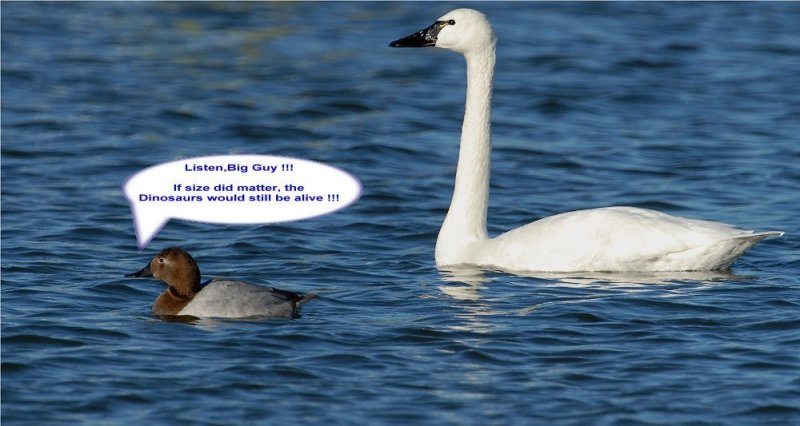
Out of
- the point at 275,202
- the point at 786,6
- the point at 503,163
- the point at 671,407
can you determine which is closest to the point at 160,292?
the point at 275,202

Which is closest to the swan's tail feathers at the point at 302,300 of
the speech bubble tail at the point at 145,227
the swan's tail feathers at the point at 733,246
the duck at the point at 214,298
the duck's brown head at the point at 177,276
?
the duck at the point at 214,298

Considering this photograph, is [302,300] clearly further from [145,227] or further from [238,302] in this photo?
[145,227]

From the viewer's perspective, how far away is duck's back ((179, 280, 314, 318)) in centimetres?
966

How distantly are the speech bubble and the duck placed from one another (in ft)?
8.29

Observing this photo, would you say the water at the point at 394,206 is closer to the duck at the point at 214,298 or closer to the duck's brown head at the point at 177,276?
the duck at the point at 214,298

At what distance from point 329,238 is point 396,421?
209 inches

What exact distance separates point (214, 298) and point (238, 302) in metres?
0.16

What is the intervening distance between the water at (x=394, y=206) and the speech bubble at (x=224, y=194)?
0.18m

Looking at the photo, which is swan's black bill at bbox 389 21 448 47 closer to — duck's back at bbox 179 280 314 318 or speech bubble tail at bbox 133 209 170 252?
speech bubble tail at bbox 133 209 170 252

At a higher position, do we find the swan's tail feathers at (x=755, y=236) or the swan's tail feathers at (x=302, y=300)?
the swan's tail feathers at (x=755, y=236)

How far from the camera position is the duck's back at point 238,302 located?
31.7 feet

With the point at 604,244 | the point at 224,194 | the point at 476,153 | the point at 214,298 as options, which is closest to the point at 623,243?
the point at 604,244

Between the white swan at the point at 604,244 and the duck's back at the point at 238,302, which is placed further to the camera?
the white swan at the point at 604,244

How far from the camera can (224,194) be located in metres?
12.8
